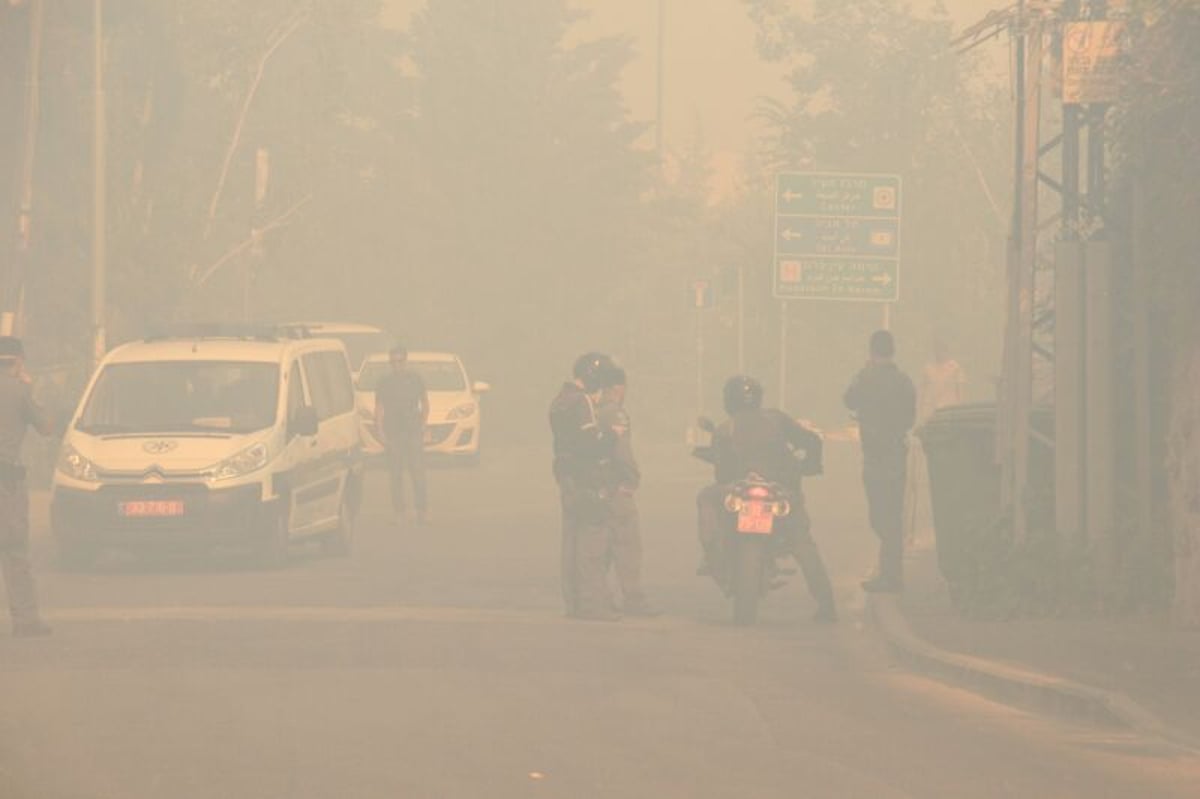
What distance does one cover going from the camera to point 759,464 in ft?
57.9

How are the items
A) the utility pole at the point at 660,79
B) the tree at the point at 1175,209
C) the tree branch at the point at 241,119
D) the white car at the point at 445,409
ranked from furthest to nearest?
1. the utility pole at the point at 660,79
2. the tree branch at the point at 241,119
3. the white car at the point at 445,409
4. the tree at the point at 1175,209

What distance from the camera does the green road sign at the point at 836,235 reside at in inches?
1687

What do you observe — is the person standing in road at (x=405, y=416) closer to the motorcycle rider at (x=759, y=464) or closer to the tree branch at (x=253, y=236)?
the motorcycle rider at (x=759, y=464)

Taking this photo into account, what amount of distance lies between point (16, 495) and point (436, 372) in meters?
25.3

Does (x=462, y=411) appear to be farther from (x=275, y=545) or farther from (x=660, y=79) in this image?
(x=660, y=79)

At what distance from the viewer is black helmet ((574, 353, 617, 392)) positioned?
60.3ft

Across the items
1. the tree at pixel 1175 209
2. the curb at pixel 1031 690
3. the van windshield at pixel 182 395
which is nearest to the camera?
the curb at pixel 1031 690

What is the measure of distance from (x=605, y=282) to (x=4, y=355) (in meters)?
52.7

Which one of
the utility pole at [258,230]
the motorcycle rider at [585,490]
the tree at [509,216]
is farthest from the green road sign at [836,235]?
the motorcycle rider at [585,490]

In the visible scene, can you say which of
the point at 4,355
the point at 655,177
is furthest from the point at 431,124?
the point at 4,355

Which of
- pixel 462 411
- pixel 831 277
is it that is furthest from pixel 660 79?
pixel 462 411

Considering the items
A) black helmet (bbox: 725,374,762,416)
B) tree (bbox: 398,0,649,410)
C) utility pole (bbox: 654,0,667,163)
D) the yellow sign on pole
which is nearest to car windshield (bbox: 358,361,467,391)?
tree (bbox: 398,0,649,410)

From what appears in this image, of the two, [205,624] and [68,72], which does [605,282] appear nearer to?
[68,72]

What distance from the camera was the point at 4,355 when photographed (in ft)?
55.7
